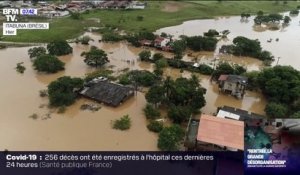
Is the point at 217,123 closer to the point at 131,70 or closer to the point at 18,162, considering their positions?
the point at 18,162

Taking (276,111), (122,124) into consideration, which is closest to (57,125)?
(122,124)

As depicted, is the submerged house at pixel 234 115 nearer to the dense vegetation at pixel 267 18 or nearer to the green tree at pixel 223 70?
the green tree at pixel 223 70

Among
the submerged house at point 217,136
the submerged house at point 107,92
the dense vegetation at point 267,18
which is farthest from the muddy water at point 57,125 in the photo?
the dense vegetation at point 267,18

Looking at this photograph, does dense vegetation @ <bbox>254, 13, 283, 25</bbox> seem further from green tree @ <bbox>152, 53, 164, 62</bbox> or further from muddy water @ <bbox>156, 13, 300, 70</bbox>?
green tree @ <bbox>152, 53, 164, 62</bbox>

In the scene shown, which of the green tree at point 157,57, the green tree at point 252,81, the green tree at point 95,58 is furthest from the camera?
the green tree at point 157,57

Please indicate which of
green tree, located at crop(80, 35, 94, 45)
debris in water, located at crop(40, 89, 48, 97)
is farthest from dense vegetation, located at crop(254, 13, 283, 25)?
debris in water, located at crop(40, 89, 48, 97)
